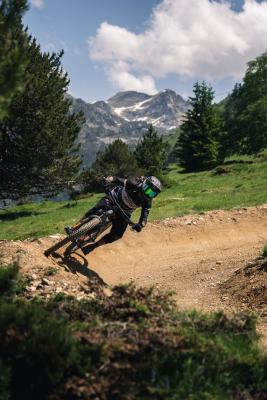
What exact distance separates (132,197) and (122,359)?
7203mm

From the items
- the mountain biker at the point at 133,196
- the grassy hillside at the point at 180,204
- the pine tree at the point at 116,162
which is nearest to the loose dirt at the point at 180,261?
the mountain biker at the point at 133,196

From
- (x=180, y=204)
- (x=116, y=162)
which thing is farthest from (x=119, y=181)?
(x=116, y=162)

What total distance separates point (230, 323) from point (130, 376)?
1.66 metres

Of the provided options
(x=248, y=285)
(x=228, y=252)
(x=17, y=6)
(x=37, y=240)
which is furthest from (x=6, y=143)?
(x=17, y=6)

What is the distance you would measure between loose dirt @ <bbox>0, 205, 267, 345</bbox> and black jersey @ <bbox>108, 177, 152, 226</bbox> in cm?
203

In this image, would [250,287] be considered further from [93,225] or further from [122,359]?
[122,359]

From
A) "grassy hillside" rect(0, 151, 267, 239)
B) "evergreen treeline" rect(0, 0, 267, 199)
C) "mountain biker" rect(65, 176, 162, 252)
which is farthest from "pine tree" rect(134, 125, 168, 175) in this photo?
"mountain biker" rect(65, 176, 162, 252)

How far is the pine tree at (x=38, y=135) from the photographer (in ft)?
94.5

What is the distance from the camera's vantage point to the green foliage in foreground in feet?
14.6

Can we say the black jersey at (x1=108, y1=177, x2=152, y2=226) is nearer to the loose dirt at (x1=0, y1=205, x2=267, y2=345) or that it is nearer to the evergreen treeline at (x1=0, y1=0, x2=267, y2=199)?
the loose dirt at (x1=0, y1=205, x2=267, y2=345)

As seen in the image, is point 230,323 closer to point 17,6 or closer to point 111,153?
point 17,6

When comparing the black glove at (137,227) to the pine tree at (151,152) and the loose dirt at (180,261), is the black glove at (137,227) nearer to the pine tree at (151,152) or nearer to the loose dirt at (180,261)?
the loose dirt at (180,261)

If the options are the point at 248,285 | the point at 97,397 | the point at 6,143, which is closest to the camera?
the point at 97,397

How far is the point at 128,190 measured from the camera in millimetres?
11656
